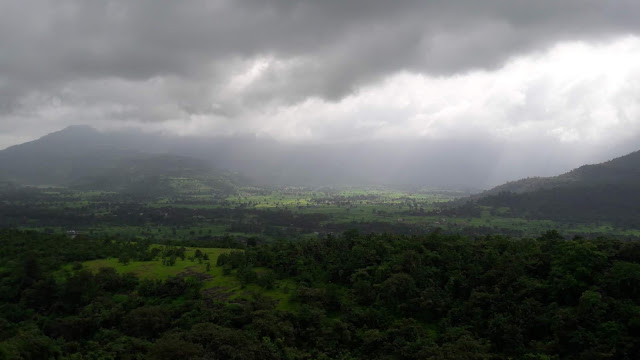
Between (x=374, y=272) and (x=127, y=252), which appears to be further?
(x=127, y=252)

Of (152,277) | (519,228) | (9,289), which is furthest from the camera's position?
(519,228)

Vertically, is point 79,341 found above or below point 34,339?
below

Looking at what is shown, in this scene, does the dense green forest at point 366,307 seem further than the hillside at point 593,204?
No

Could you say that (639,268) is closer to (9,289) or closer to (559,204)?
(9,289)

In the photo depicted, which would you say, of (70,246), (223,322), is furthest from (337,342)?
(70,246)

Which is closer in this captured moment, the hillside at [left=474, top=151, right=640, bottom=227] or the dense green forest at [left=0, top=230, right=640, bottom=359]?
the dense green forest at [left=0, top=230, right=640, bottom=359]

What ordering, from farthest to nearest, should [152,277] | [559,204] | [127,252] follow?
1. [559,204]
2. [127,252]
3. [152,277]

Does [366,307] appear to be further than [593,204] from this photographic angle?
No

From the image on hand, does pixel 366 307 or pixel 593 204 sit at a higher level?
pixel 593 204
